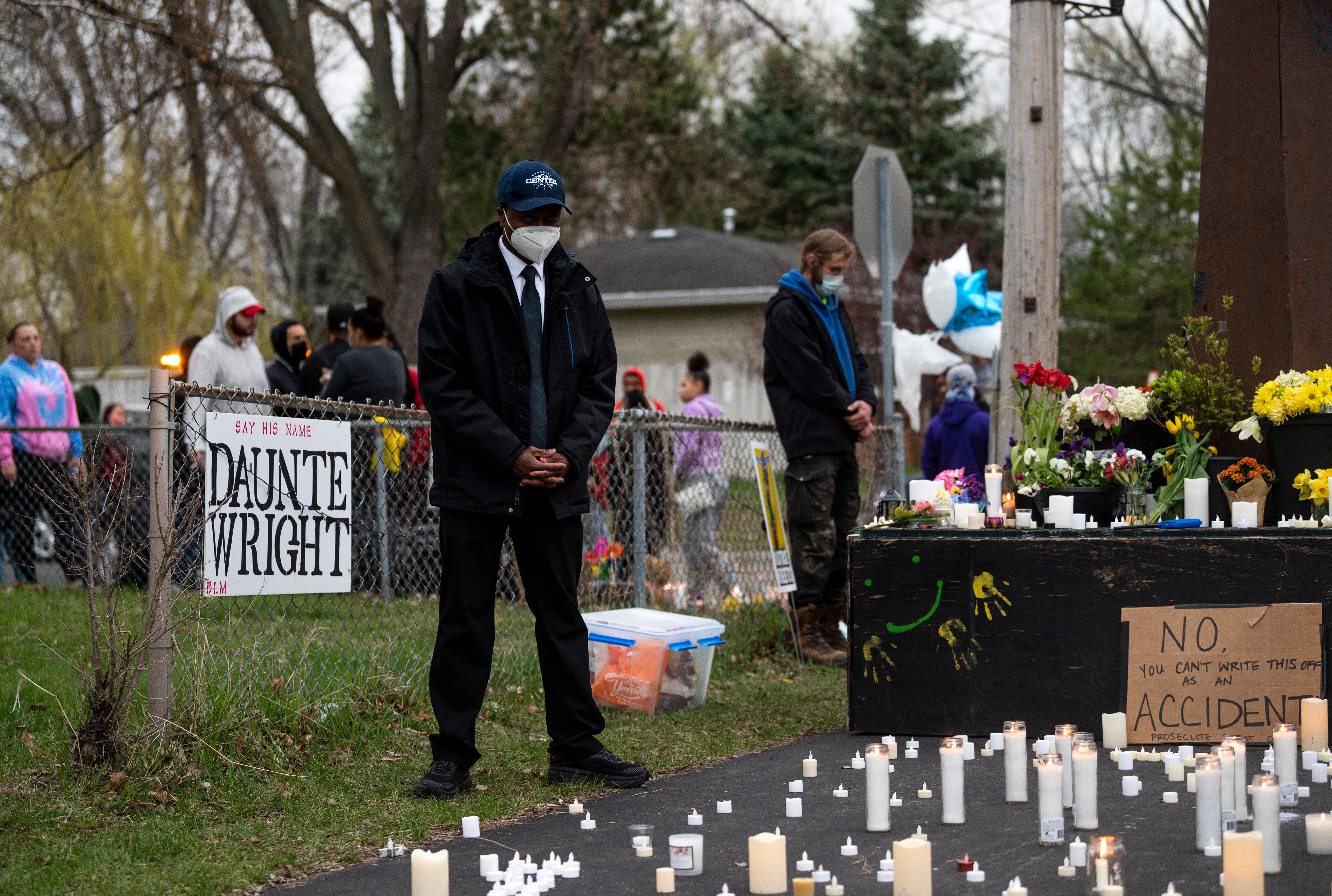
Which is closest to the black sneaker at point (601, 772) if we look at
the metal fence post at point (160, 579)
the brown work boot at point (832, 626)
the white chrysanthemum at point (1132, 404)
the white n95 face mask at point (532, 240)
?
the metal fence post at point (160, 579)

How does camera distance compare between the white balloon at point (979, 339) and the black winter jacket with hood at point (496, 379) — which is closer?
the black winter jacket with hood at point (496, 379)

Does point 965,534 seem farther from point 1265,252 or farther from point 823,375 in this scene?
point 1265,252

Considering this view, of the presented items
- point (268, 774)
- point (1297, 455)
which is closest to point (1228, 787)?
point (1297, 455)

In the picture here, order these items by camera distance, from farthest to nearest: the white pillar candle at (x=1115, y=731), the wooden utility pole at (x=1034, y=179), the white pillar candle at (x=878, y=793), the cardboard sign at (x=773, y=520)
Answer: the wooden utility pole at (x=1034, y=179) → the cardboard sign at (x=773, y=520) → the white pillar candle at (x=1115, y=731) → the white pillar candle at (x=878, y=793)

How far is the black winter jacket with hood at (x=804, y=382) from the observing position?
7203mm

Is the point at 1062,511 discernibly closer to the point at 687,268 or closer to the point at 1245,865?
the point at 1245,865

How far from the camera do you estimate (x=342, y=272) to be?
39.4m

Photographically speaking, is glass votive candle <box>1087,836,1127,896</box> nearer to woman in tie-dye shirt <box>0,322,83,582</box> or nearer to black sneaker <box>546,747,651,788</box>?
black sneaker <box>546,747,651,788</box>

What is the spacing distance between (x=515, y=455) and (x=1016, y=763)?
6.44 ft

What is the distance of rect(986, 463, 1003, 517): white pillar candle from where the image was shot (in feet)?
19.4

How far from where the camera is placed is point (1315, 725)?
196 inches

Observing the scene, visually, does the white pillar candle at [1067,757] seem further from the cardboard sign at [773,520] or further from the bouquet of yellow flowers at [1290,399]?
the cardboard sign at [773,520]

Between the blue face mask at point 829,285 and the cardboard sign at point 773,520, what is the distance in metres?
1.10

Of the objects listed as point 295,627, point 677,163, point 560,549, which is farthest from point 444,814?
point 677,163
